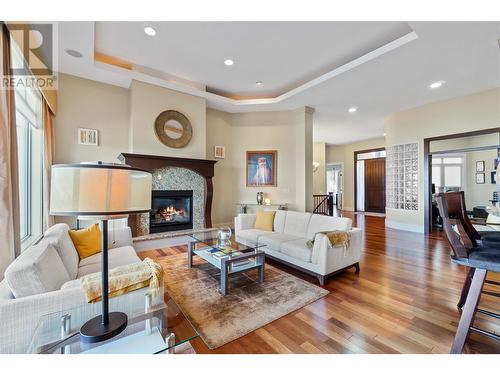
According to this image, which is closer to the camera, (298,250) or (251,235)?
(298,250)

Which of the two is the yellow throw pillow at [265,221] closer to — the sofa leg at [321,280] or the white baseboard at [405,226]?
the sofa leg at [321,280]

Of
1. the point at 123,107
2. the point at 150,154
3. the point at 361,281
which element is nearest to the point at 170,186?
the point at 150,154

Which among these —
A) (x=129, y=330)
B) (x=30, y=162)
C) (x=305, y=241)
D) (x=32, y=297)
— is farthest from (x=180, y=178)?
(x=129, y=330)

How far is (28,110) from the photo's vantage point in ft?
9.54

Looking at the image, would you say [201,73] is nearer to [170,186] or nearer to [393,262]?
[170,186]

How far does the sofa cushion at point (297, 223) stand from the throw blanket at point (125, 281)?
255 centimetres

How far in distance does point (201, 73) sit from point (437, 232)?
6.86 m

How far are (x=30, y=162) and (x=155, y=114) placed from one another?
6.99ft

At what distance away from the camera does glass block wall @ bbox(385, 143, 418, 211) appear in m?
5.81

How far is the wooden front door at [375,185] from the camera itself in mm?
9148

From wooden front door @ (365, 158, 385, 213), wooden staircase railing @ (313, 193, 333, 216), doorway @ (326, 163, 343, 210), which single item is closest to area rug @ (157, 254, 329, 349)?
wooden staircase railing @ (313, 193, 333, 216)

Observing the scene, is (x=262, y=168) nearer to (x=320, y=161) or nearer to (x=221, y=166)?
(x=221, y=166)

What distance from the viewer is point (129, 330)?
131 centimetres

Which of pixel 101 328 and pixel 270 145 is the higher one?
pixel 270 145
